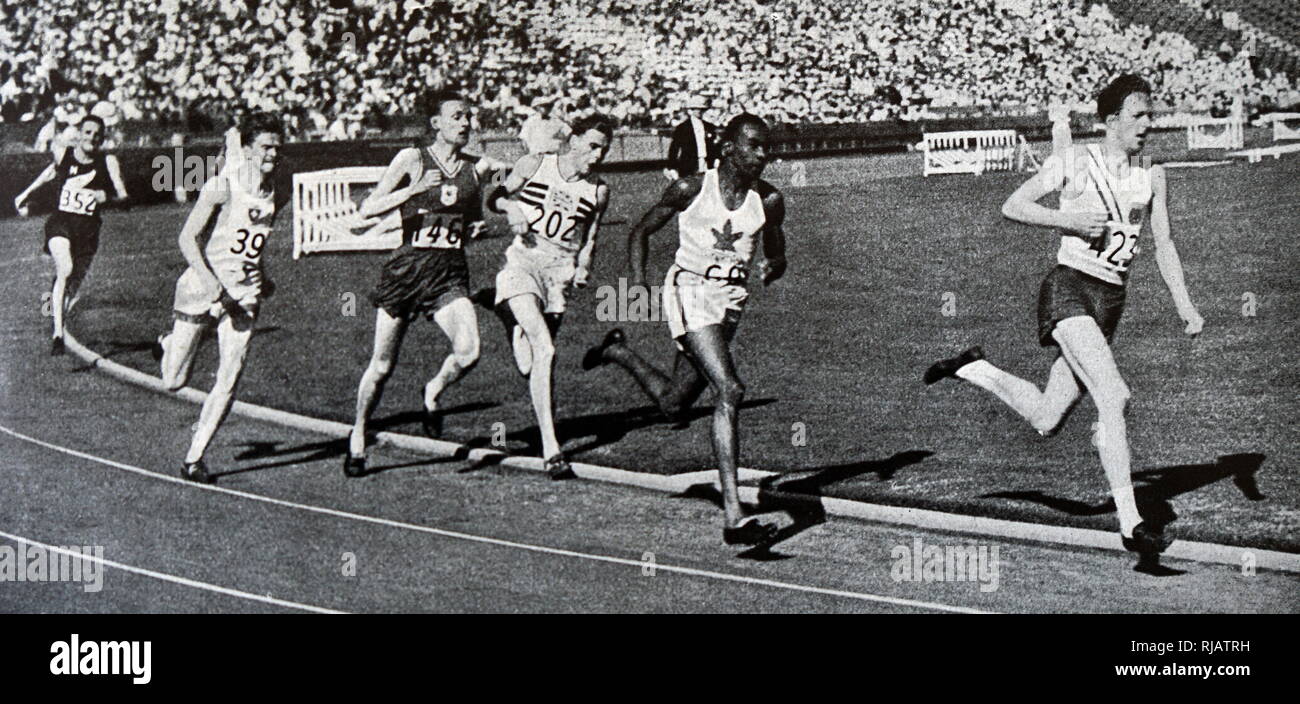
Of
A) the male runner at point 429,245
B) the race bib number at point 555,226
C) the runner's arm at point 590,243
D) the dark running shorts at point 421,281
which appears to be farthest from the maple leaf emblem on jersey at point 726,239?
the dark running shorts at point 421,281

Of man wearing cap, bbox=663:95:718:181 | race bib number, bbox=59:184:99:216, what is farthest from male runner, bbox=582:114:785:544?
race bib number, bbox=59:184:99:216

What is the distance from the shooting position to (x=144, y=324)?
33.8ft

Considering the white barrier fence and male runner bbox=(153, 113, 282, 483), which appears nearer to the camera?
male runner bbox=(153, 113, 282, 483)

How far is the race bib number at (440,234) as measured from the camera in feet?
30.0

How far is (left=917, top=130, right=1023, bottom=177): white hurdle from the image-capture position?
412 inches

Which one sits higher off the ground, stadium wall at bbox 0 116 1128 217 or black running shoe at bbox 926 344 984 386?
stadium wall at bbox 0 116 1128 217

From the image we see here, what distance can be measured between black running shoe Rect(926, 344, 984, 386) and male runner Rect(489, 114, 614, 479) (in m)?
1.92

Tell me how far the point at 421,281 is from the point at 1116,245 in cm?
359

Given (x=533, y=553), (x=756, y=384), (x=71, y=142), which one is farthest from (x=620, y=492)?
(x=71, y=142)

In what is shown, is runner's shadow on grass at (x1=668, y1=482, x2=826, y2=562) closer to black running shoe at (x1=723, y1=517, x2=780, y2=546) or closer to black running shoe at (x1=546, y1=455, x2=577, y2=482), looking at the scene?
black running shoe at (x1=723, y1=517, x2=780, y2=546)

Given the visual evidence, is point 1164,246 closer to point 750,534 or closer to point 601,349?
point 750,534

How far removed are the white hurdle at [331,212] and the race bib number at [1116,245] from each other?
4.15 meters

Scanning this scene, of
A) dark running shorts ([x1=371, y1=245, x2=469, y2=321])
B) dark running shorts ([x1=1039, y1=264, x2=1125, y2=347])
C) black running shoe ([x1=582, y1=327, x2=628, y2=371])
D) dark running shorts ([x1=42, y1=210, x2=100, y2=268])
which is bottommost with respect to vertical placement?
black running shoe ([x1=582, y1=327, x2=628, y2=371])

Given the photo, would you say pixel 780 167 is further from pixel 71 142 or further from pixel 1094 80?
pixel 71 142
